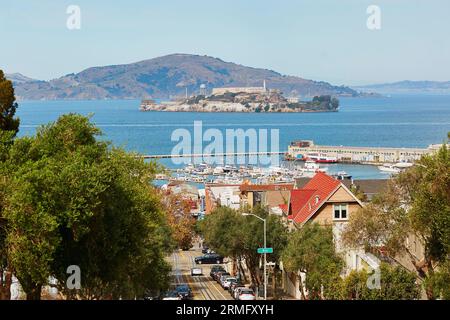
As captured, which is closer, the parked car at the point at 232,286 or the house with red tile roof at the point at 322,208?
the parked car at the point at 232,286

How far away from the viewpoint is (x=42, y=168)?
69.7 feet

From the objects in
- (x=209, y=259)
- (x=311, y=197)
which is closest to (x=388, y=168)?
(x=209, y=259)

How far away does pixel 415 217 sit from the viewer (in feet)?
81.0

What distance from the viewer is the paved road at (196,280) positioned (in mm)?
38906

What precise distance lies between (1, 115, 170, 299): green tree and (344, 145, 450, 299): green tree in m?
8.09

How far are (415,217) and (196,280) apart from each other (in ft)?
78.7

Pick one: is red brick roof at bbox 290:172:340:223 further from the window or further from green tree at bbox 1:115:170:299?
green tree at bbox 1:115:170:299

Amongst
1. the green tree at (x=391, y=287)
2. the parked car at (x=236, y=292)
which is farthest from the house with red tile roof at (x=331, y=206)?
the green tree at (x=391, y=287)

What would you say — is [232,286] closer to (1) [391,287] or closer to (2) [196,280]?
(2) [196,280]

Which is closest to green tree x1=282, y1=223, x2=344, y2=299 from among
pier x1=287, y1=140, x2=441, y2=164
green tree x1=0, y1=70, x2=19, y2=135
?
green tree x1=0, y1=70, x2=19, y2=135

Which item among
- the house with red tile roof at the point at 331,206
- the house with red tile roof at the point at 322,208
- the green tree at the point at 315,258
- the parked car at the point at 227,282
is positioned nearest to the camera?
the green tree at the point at 315,258

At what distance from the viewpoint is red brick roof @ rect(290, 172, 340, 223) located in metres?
41.0

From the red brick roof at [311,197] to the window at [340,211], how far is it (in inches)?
28.9

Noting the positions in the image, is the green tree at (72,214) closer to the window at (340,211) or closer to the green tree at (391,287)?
the green tree at (391,287)
